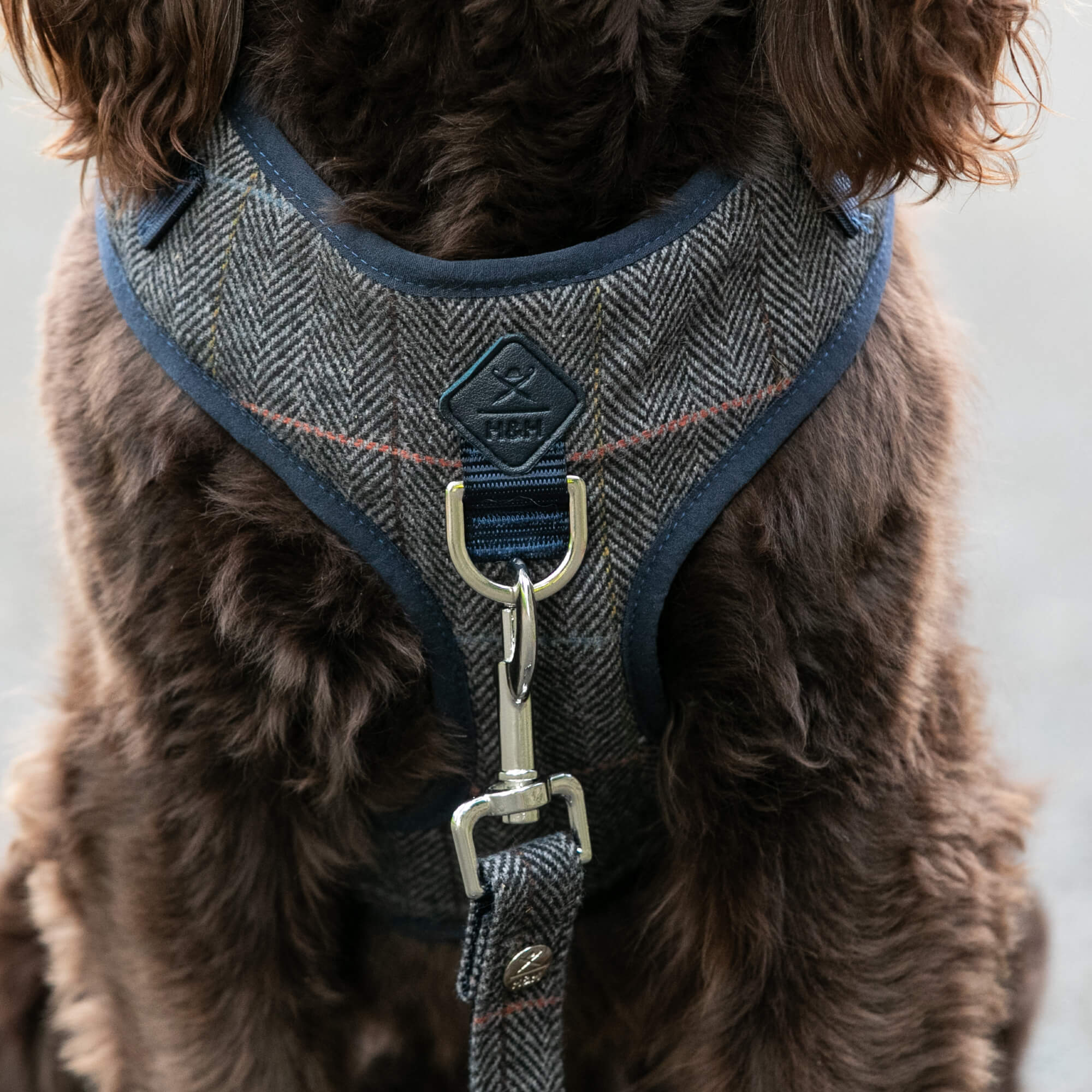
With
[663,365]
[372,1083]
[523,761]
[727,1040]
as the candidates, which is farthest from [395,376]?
[372,1083]

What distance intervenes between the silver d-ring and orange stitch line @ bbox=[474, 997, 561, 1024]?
0.33 meters

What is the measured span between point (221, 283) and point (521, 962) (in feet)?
1.83

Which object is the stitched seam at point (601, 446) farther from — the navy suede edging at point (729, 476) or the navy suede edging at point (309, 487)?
the navy suede edging at point (309, 487)

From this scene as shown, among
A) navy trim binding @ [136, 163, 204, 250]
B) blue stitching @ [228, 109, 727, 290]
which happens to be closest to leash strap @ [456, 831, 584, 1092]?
blue stitching @ [228, 109, 727, 290]

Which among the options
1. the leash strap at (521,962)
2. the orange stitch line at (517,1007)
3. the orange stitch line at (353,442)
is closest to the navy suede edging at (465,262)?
the orange stitch line at (353,442)

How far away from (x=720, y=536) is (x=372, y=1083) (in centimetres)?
71

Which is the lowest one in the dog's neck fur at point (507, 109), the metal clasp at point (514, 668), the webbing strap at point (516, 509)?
the metal clasp at point (514, 668)

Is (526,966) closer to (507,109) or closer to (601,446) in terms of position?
(601,446)

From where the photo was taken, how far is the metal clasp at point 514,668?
99cm

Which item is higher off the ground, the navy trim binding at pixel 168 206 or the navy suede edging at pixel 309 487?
the navy trim binding at pixel 168 206

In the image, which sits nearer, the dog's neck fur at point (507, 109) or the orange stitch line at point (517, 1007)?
the dog's neck fur at point (507, 109)

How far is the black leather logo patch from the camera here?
38.6 inches

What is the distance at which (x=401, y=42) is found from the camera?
0.96 metres

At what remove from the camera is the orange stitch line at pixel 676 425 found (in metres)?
1.00
